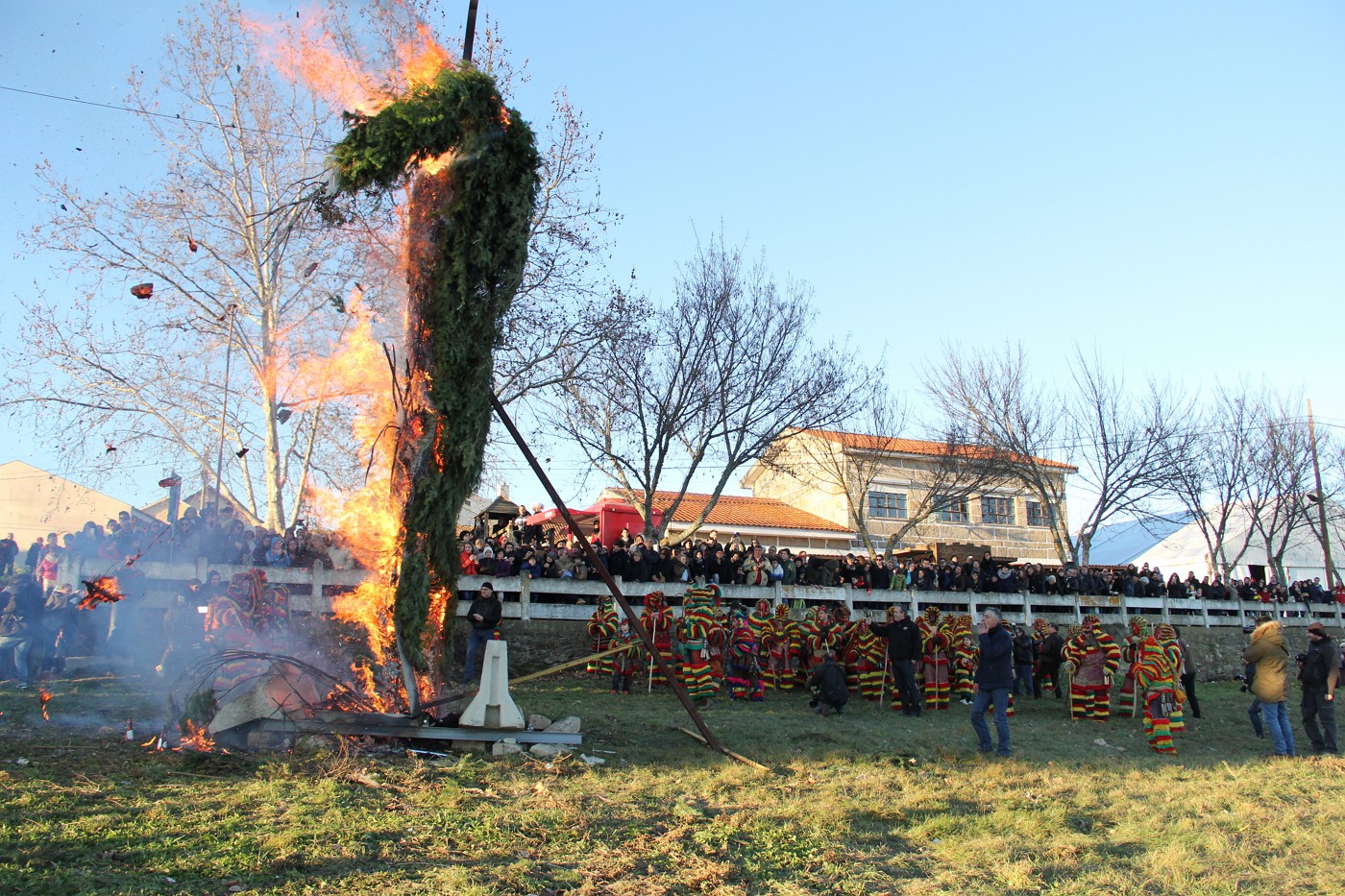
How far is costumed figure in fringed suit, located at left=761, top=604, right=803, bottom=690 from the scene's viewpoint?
15.2 meters

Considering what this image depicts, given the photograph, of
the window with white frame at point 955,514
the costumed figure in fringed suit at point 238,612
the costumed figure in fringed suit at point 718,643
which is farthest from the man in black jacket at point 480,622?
the window with white frame at point 955,514

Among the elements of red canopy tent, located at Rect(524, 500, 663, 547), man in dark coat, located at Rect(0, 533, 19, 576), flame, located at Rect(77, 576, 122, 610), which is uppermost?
red canopy tent, located at Rect(524, 500, 663, 547)

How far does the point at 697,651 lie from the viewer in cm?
1307

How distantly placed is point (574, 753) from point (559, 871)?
295 centimetres

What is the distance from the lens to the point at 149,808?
5672 millimetres

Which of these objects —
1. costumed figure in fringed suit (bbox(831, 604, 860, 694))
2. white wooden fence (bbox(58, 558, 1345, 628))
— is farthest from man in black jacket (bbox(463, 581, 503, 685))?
costumed figure in fringed suit (bbox(831, 604, 860, 694))

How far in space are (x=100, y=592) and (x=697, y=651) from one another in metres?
7.47

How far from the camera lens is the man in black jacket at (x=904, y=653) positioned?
13.3 m

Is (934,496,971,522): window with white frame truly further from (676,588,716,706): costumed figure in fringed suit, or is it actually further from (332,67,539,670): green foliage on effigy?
(332,67,539,670): green foliage on effigy

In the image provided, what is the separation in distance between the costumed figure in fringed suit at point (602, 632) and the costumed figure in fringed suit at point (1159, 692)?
7.60 m

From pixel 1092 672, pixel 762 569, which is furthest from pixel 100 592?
pixel 1092 672

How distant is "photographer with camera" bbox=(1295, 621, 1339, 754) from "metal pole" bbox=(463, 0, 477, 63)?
12.0 m

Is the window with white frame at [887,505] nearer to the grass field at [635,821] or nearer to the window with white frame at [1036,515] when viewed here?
the window with white frame at [1036,515]

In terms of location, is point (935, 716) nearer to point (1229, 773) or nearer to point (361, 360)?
point (1229, 773)
